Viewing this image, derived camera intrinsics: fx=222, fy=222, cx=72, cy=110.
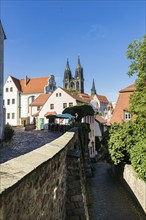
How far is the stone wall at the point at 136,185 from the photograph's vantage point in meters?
13.7

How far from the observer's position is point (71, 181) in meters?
7.88

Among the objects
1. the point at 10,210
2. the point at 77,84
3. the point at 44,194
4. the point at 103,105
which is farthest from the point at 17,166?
→ the point at 77,84

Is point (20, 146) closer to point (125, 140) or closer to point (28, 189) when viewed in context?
point (125, 140)

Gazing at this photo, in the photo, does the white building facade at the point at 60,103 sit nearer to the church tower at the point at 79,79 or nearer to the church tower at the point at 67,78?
the church tower at the point at 79,79

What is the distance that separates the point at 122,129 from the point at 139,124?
5.34 ft

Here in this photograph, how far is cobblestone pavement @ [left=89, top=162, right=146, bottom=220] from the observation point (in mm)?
13305

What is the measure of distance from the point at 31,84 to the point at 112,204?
48527mm

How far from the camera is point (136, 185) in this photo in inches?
602

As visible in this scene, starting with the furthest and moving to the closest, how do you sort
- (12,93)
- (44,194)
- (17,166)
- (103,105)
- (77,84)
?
(77,84), (103,105), (12,93), (44,194), (17,166)

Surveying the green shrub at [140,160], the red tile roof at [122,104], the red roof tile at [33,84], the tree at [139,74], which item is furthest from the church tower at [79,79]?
the green shrub at [140,160]

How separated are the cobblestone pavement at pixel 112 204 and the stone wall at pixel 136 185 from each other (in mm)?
650

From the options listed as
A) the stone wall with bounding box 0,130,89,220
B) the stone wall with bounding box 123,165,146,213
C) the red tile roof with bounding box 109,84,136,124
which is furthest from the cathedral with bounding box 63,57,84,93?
the stone wall with bounding box 0,130,89,220

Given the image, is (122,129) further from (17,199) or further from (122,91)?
(17,199)

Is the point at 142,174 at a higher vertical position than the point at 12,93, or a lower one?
lower
